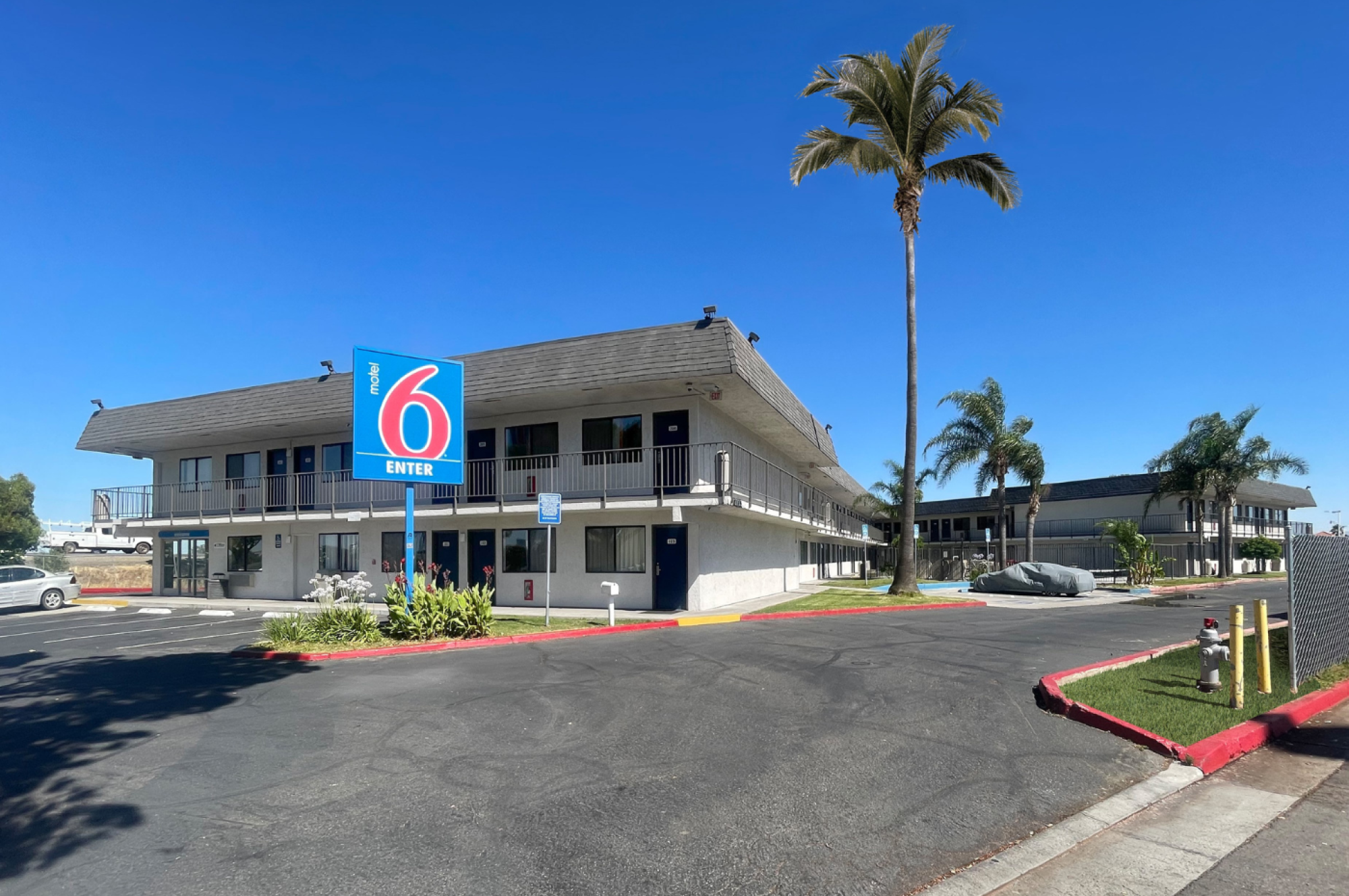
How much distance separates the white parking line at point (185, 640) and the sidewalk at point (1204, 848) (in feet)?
50.5

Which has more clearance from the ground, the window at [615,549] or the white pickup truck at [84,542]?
the window at [615,549]

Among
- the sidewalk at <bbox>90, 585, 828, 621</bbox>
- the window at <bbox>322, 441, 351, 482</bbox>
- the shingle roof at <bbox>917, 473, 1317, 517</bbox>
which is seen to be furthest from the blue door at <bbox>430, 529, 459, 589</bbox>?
the shingle roof at <bbox>917, 473, 1317, 517</bbox>

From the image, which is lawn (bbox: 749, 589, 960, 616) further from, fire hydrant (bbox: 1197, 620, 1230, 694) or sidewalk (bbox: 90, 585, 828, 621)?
fire hydrant (bbox: 1197, 620, 1230, 694)

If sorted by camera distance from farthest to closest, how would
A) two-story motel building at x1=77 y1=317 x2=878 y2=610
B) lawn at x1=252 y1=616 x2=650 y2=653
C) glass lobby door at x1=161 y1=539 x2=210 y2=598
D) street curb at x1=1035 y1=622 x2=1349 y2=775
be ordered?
glass lobby door at x1=161 y1=539 x2=210 y2=598 → two-story motel building at x1=77 y1=317 x2=878 y2=610 → lawn at x1=252 y1=616 x2=650 y2=653 → street curb at x1=1035 y1=622 x2=1349 y2=775

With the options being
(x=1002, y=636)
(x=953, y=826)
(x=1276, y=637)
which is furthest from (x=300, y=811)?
(x=1276, y=637)

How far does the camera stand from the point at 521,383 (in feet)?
68.9

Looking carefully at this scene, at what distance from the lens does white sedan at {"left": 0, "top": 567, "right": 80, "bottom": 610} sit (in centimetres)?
2592

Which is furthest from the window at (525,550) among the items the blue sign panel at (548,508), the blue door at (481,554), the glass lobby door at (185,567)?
the glass lobby door at (185,567)

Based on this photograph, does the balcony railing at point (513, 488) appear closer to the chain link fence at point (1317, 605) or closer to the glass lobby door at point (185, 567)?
the glass lobby door at point (185, 567)

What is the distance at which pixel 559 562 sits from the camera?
73.0 feet

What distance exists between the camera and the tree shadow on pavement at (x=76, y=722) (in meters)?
5.09

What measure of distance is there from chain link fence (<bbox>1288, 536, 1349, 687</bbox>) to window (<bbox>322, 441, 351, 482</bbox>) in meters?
24.1

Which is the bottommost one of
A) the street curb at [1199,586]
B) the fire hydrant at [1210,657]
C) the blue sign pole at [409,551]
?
the street curb at [1199,586]

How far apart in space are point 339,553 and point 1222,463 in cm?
4645
